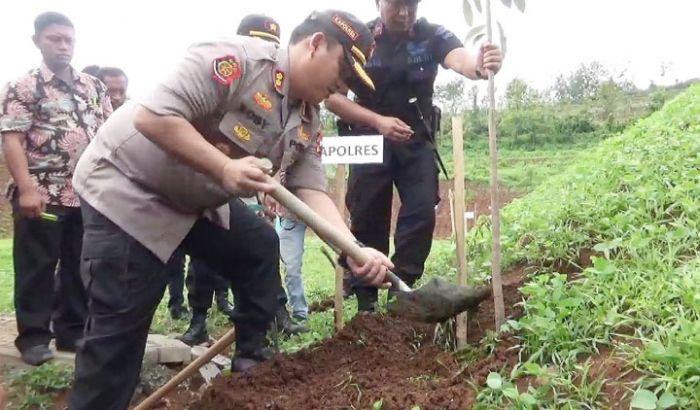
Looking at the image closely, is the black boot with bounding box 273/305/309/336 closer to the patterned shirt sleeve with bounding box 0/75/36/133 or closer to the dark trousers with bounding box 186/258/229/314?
the dark trousers with bounding box 186/258/229/314

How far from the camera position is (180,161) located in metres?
2.29

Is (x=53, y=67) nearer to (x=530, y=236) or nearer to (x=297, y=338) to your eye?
(x=297, y=338)

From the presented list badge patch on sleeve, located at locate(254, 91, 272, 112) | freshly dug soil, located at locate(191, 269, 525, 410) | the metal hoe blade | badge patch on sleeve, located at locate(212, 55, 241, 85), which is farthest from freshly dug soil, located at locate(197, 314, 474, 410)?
badge patch on sleeve, located at locate(212, 55, 241, 85)

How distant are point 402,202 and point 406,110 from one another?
17.9 inches

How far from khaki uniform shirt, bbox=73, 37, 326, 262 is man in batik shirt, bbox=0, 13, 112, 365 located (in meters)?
1.18

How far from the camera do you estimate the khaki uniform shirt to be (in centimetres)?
226

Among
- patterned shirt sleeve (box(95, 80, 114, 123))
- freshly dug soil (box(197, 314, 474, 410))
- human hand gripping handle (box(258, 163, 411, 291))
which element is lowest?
freshly dug soil (box(197, 314, 474, 410))

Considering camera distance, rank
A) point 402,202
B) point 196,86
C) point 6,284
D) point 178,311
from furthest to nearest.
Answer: point 6,284 → point 178,311 → point 402,202 → point 196,86

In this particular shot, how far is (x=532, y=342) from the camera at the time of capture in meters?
2.48

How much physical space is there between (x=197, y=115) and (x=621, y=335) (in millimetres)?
1478

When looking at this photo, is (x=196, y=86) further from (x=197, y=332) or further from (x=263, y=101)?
(x=197, y=332)

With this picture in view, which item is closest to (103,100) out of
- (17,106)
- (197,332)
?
(17,106)

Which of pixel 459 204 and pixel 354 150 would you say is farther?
pixel 354 150

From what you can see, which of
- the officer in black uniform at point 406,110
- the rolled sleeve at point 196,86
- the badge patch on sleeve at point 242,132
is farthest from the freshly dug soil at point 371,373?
the rolled sleeve at point 196,86
